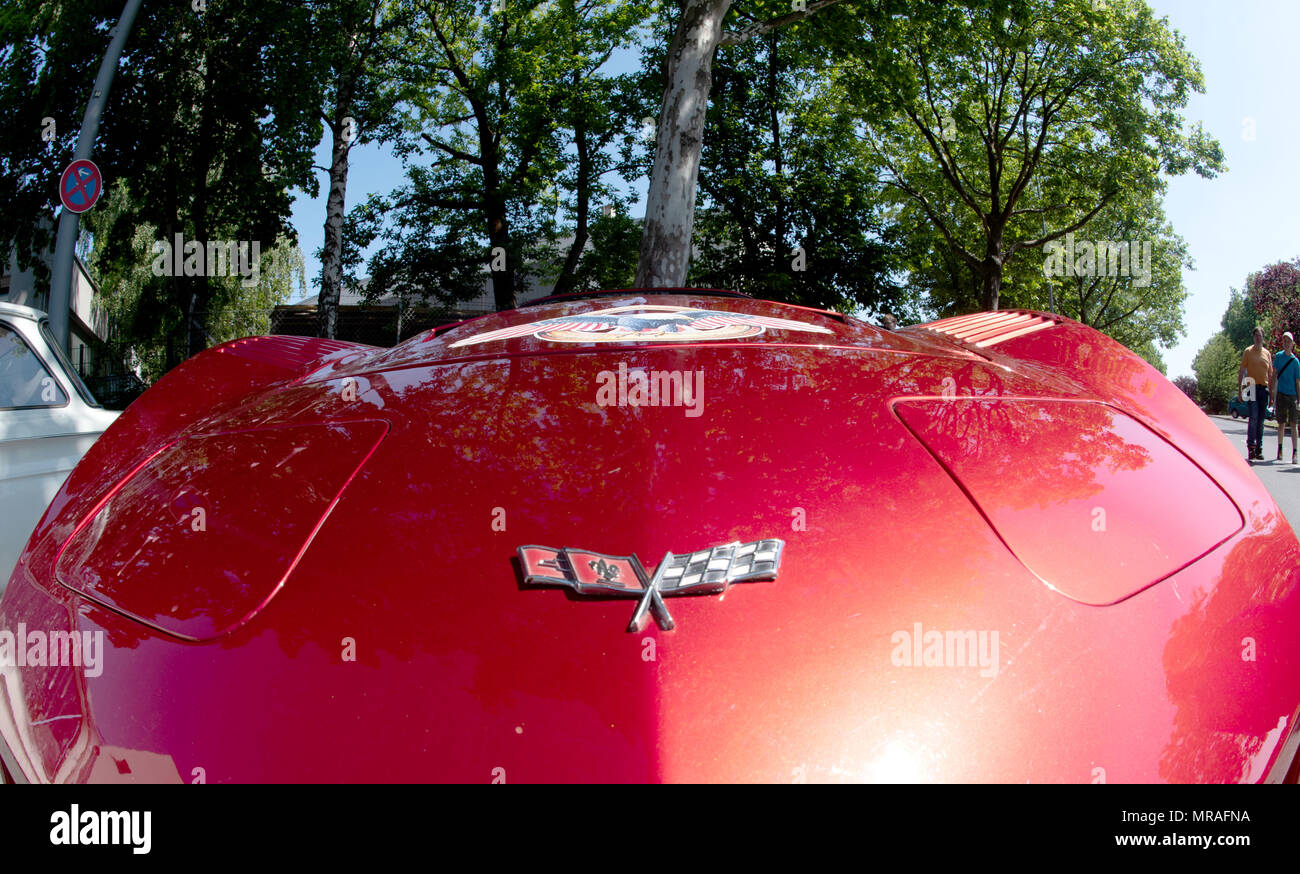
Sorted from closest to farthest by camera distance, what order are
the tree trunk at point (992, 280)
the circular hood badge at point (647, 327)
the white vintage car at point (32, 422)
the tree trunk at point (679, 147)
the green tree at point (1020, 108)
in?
the circular hood badge at point (647, 327), the white vintage car at point (32, 422), the tree trunk at point (679, 147), the green tree at point (1020, 108), the tree trunk at point (992, 280)

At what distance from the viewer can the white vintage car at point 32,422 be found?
3059 mm

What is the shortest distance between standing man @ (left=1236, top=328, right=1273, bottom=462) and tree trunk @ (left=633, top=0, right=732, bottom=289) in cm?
744

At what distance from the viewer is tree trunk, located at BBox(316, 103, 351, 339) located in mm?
14969

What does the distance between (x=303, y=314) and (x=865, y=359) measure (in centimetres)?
2132

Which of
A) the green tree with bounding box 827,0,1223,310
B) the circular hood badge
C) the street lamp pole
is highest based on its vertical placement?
the green tree with bounding box 827,0,1223,310

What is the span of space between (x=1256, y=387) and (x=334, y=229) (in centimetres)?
1484

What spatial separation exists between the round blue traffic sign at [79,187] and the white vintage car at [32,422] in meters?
5.62

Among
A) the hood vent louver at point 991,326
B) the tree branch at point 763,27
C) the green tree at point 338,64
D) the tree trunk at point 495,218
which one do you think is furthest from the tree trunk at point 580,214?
the hood vent louver at point 991,326

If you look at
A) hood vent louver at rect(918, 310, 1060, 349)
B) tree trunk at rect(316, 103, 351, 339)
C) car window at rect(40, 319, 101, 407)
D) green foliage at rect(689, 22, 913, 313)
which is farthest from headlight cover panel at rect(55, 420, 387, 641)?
green foliage at rect(689, 22, 913, 313)

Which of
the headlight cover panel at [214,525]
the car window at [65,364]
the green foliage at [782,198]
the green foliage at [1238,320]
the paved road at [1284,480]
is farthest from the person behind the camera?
the green foliage at [1238,320]

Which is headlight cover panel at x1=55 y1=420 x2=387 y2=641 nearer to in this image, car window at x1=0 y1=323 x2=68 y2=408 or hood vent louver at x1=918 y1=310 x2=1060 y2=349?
hood vent louver at x1=918 y1=310 x2=1060 y2=349

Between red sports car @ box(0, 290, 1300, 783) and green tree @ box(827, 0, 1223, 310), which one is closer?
red sports car @ box(0, 290, 1300, 783)

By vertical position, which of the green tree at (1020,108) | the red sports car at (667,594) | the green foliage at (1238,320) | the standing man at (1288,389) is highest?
the green foliage at (1238,320)

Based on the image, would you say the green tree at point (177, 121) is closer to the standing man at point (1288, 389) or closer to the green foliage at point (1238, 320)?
the standing man at point (1288, 389)
